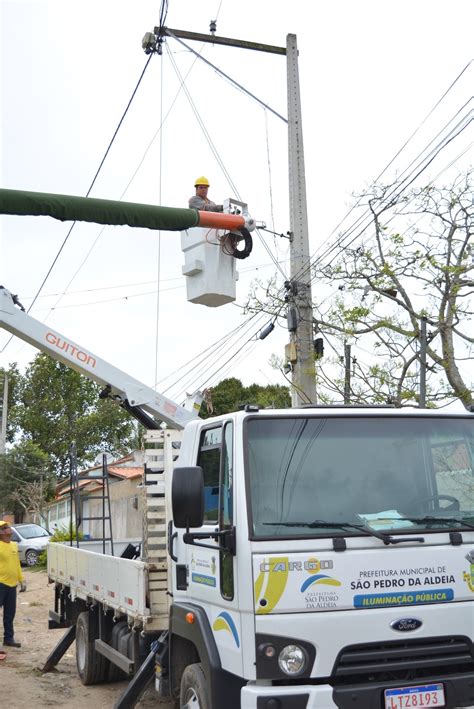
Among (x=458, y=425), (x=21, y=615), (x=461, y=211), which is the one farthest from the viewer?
(x=21, y=615)

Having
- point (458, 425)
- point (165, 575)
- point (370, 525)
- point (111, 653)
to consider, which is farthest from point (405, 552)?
point (111, 653)

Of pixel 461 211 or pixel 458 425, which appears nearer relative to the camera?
pixel 458 425

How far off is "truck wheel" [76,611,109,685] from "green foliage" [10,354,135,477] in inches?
1693

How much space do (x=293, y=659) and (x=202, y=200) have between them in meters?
5.55

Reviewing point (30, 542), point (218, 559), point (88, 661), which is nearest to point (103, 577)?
point (88, 661)

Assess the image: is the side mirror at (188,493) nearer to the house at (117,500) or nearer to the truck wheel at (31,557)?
the house at (117,500)

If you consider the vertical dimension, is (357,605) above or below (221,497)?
below

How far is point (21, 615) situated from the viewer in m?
15.8

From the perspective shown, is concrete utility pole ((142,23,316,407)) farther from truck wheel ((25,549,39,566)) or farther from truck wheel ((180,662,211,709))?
truck wheel ((25,549,39,566))

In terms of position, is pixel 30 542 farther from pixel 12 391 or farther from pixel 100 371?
pixel 12 391

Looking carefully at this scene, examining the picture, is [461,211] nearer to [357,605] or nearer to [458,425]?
[458,425]

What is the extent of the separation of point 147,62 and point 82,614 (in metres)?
8.51

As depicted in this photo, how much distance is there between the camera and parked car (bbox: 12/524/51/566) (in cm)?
2666

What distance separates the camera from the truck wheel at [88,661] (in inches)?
356
